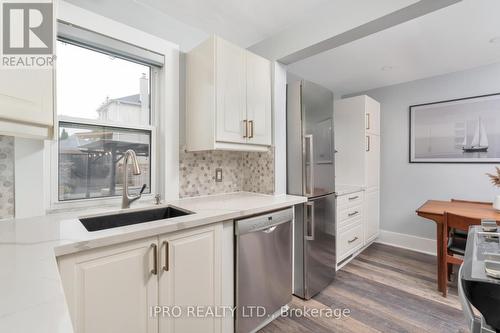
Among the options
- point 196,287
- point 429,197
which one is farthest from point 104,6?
point 429,197

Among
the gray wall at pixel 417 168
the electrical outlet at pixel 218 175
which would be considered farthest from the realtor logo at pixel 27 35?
the gray wall at pixel 417 168

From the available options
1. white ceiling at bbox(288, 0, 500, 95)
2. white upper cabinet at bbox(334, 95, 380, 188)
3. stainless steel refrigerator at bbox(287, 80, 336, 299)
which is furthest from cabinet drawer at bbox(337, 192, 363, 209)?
white ceiling at bbox(288, 0, 500, 95)

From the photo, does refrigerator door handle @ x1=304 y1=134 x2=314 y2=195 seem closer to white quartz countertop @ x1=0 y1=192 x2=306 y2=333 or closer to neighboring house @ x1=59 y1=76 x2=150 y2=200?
white quartz countertop @ x1=0 y1=192 x2=306 y2=333

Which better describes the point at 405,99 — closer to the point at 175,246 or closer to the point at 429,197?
the point at 429,197

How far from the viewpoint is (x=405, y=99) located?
348 centimetres

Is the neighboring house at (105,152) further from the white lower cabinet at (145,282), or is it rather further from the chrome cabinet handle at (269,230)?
the chrome cabinet handle at (269,230)

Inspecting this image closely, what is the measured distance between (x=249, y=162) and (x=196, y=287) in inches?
52.9

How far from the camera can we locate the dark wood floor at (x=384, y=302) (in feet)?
5.82

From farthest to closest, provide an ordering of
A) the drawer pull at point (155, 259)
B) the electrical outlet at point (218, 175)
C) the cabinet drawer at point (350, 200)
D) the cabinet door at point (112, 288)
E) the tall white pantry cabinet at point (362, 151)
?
1. the tall white pantry cabinet at point (362, 151)
2. the cabinet drawer at point (350, 200)
3. the electrical outlet at point (218, 175)
4. the drawer pull at point (155, 259)
5. the cabinet door at point (112, 288)

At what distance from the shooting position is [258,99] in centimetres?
203

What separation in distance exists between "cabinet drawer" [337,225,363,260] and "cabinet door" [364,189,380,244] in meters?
0.24

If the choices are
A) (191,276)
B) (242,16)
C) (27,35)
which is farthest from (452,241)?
(27,35)

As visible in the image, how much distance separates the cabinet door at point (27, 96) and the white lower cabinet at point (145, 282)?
1.85 ft

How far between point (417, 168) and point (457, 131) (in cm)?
65
